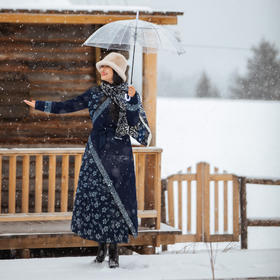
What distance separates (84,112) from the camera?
912 cm

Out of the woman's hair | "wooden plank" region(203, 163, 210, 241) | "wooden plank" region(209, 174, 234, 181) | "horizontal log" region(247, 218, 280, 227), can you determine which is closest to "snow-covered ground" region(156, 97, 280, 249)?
"wooden plank" region(209, 174, 234, 181)

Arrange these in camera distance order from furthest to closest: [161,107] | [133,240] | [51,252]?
[161,107] → [51,252] → [133,240]

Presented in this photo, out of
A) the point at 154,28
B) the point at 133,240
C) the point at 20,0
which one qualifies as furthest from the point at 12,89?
the point at 154,28

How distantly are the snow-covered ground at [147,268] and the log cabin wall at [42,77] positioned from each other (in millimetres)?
4565

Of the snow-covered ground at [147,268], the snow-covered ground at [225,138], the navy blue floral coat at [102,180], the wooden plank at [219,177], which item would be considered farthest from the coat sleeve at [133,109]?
the snow-covered ground at [225,138]

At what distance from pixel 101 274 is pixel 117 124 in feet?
4.05

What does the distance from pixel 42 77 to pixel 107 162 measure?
4.84 metres

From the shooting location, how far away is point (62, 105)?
4219mm

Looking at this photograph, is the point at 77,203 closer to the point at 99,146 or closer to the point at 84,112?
the point at 99,146

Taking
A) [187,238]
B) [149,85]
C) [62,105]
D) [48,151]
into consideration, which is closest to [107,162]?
[62,105]

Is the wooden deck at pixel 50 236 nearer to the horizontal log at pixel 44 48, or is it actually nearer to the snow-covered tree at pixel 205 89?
the horizontal log at pixel 44 48

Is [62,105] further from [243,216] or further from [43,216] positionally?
[243,216]

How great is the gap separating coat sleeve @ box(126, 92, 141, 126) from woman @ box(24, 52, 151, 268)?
4 centimetres

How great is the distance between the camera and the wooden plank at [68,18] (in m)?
6.59
